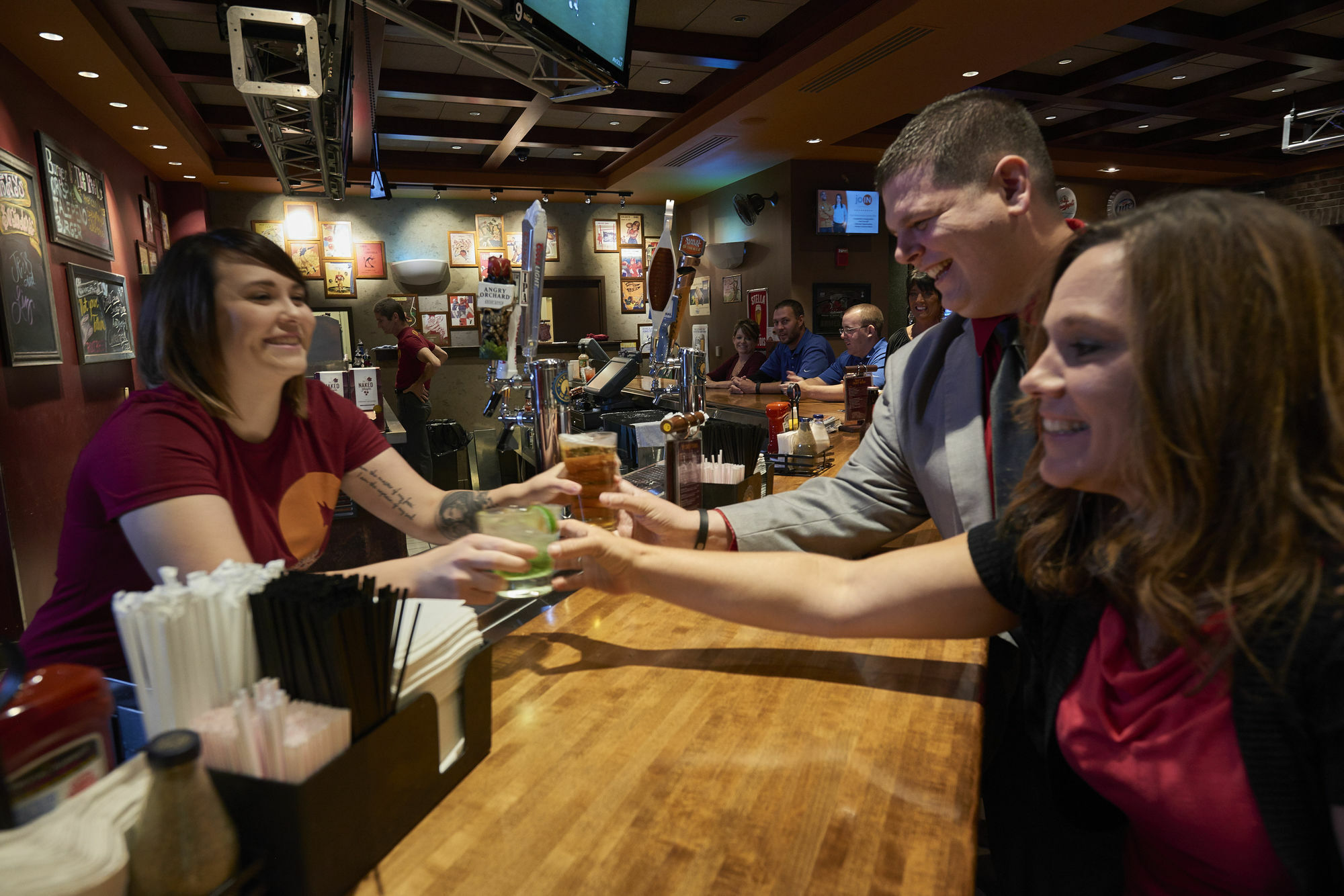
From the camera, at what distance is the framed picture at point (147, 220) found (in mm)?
7004

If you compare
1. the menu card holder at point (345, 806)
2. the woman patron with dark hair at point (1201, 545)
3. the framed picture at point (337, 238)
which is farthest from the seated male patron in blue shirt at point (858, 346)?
the framed picture at point (337, 238)

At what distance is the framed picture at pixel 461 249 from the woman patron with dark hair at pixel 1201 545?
9396 mm

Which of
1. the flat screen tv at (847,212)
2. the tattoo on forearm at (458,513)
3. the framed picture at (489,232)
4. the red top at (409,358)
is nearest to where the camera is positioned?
the tattoo on forearm at (458,513)

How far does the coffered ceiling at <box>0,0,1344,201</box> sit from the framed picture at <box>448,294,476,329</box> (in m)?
1.33

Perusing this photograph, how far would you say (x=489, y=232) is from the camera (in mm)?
9641

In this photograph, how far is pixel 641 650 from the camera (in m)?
1.22

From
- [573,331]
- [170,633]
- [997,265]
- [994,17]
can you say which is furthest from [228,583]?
[573,331]

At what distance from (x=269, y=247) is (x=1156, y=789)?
5.65 feet

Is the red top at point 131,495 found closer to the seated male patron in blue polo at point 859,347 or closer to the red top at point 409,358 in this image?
the seated male patron in blue polo at point 859,347

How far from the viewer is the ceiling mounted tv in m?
2.35

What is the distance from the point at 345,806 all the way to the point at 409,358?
6.54 meters

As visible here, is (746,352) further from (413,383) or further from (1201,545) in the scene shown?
(1201,545)

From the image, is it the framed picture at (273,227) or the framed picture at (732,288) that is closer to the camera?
the framed picture at (273,227)

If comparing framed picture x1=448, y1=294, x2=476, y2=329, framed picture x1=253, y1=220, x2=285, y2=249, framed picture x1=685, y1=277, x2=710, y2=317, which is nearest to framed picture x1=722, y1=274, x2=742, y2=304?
framed picture x1=685, y1=277, x2=710, y2=317
